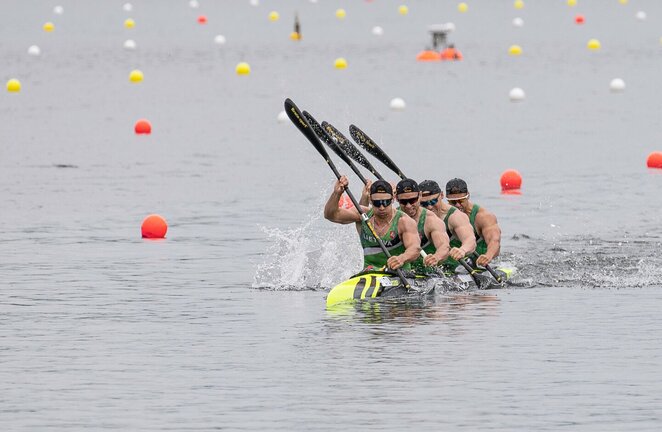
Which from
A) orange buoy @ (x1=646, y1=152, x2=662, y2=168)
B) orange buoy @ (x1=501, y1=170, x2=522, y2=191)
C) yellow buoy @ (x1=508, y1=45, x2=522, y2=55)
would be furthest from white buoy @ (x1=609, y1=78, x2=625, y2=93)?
orange buoy @ (x1=501, y1=170, x2=522, y2=191)

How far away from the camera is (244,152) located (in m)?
34.9

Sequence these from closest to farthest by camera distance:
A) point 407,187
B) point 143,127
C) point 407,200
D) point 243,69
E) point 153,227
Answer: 1. point 407,187
2. point 407,200
3. point 153,227
4. point 143,127
5. point 243,69

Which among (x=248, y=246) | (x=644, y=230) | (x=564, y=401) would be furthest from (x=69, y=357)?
(x=644, y=230)

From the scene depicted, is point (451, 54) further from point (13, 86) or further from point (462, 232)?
point (462, 232)

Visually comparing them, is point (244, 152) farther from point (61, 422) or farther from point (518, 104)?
point (61, 422)

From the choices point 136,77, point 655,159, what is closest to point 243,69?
point 136,77

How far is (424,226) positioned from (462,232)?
563 millimetres

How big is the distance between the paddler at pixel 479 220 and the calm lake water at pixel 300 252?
0.56 meters

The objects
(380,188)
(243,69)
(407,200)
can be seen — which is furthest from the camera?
(243,69)

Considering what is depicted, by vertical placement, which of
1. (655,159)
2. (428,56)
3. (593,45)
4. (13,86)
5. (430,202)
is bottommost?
(430,202)

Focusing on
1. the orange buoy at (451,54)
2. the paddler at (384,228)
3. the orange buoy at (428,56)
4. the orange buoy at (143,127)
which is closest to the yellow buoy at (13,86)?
the orange buoy at (143,127)

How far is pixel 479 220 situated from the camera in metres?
20.6

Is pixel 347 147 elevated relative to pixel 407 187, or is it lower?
elevated

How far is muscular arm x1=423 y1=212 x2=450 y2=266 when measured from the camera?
62.4ft
